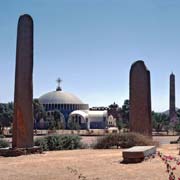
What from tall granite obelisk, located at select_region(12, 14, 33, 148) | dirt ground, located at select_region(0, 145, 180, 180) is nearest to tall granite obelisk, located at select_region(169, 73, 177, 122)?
tall granite obelisk, located at select_region(12, 14, 33, 148)

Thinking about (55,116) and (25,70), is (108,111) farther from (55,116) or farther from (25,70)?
(25,70)

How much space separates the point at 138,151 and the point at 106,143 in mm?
7858

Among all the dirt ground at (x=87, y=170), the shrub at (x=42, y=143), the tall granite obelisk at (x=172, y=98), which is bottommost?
the dirt ground at (x=87, y=170)

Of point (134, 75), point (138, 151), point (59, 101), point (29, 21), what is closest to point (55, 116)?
point (59, 101)

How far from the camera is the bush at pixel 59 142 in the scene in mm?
21836

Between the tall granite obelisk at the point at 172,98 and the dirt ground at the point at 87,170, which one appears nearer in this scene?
the dirt ground at the point at 87,170

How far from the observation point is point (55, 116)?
8938cm

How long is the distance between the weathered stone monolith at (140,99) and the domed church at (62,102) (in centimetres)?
8178

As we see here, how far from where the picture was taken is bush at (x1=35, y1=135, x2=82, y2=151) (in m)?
21.8

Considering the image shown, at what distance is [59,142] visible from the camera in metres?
22.0

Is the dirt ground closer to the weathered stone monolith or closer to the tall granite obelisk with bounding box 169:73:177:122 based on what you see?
the weathered stone monolith

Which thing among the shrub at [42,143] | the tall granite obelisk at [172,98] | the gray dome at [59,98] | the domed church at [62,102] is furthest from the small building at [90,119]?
the shrub at [42,143]

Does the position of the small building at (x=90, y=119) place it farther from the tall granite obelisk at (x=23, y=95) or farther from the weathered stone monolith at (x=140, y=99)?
the tall granite obelisk at (x=23, y=95)

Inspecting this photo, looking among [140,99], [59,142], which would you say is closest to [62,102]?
[140,99]
